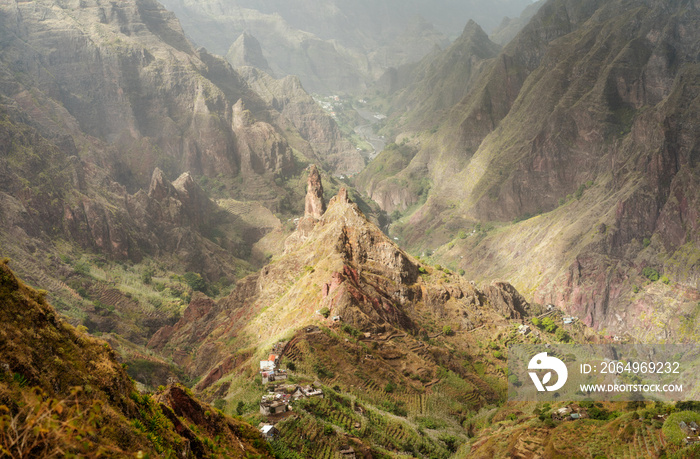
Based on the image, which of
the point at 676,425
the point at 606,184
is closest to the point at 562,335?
the point at 676,425

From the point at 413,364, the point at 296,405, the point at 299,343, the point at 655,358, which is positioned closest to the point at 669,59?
the point at 655,358

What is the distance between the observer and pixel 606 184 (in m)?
149

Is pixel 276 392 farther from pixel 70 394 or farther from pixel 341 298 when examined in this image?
pixel 70 394

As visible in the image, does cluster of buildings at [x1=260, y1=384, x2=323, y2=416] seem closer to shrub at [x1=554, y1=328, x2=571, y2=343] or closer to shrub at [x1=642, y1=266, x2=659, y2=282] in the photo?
shrub at [x1=554, y1=328, x2=571, y2=343]

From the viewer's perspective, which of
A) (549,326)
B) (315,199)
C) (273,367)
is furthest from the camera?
(315,199)

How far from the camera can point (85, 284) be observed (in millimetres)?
117312

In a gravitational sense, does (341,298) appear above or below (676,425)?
below

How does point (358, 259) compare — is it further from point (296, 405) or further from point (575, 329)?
point (575, 329)

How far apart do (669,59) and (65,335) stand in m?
185

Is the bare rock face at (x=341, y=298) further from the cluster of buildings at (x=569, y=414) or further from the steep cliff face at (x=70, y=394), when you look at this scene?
the steep cliff face at (x=70, y=394)

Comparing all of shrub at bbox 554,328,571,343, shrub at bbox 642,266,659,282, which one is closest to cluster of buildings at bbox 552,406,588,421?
shrub at bbox 554,328,571,343

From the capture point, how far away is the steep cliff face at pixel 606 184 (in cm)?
12744

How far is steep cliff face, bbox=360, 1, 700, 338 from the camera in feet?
418

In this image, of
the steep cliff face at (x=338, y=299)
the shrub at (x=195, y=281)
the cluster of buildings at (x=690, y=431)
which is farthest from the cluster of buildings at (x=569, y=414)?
the shrub at (x=195, y=281)
